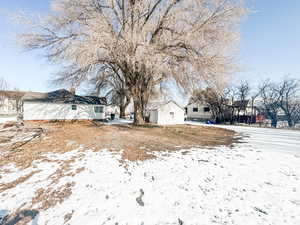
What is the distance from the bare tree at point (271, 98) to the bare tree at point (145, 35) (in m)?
25.6

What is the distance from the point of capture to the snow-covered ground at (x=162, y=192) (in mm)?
2031

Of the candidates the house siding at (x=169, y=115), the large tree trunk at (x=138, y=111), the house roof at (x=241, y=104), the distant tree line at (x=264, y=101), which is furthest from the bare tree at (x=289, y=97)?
the large tree trunk at (x=138, y=111)

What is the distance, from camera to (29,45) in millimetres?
8148

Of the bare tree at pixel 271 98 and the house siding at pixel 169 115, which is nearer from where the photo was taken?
the house siding at pixel 169 115

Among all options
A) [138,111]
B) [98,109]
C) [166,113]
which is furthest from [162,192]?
[98,109]

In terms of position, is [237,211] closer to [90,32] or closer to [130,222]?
[130,222]

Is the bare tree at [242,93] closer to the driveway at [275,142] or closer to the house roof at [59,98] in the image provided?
the driveway at [275,142]

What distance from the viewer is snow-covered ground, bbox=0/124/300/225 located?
2.03 m

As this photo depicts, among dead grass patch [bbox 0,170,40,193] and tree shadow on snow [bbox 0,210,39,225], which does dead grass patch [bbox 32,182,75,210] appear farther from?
dead grass patch [bbox 0,170,40,193]

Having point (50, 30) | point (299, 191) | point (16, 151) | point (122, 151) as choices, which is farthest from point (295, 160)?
point (50, 30)

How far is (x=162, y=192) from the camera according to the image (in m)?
2.58

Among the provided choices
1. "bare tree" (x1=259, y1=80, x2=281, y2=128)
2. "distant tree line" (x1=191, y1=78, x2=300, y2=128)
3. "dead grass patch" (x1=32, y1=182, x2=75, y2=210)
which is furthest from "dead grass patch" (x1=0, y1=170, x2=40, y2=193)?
"bare tree" (x1=259, y1=80, x2=281, y2=128)

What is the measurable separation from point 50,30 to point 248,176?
39.5 ft

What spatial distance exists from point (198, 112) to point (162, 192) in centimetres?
3033
